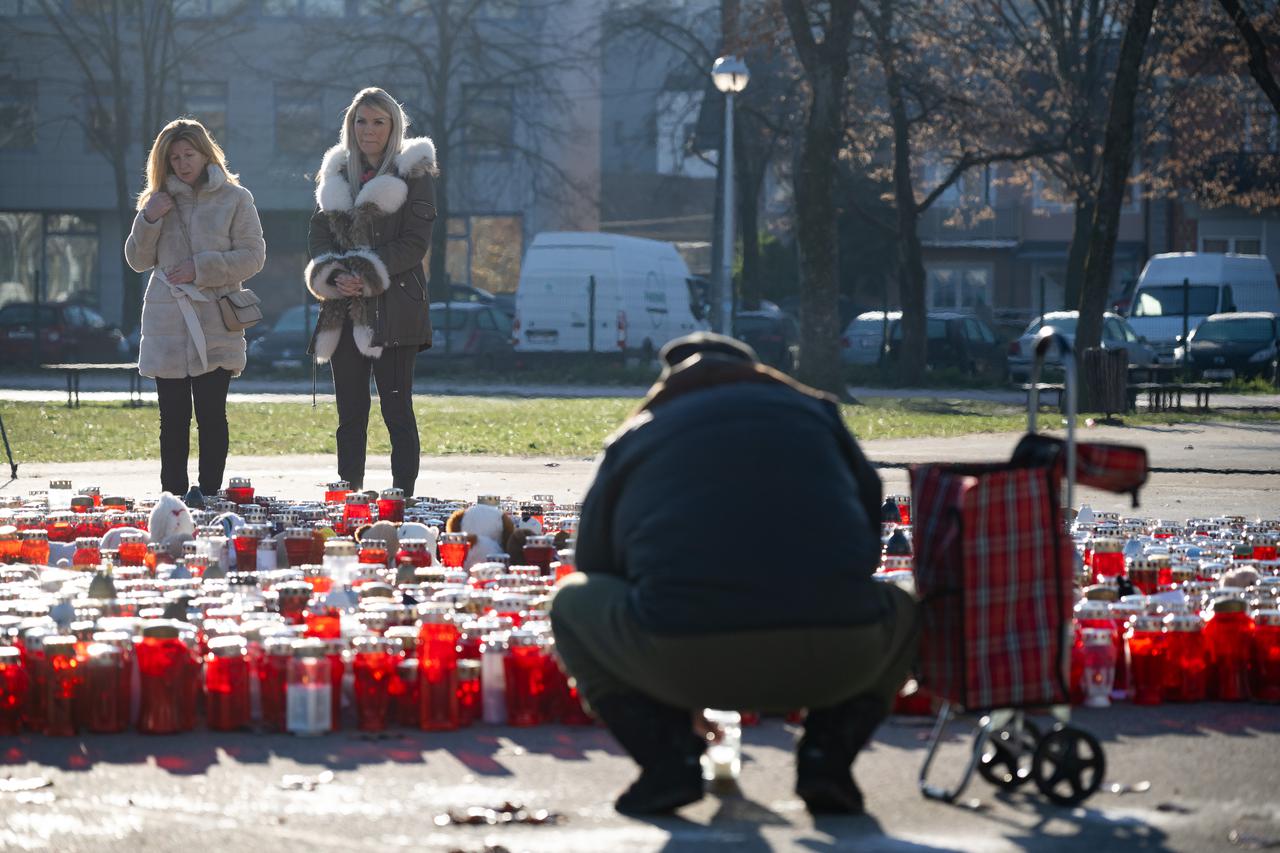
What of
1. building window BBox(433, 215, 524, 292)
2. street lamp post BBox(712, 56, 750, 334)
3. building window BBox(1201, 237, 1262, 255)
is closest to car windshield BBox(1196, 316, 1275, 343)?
street lamp post BBox(712, 56, 750, 334)

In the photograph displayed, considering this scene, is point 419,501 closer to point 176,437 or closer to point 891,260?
point 176,437

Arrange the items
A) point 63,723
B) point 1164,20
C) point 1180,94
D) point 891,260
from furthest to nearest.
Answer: point 891,260 < point 1180,94 < point 1164,20 < point 63,723

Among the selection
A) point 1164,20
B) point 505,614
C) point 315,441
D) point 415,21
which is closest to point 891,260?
point 415,21

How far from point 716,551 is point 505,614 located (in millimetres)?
2144

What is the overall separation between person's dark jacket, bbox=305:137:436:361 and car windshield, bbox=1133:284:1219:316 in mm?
31595

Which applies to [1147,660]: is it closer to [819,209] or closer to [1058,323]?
[819,209]

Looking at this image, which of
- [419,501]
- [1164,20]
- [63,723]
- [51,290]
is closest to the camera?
[63,723]

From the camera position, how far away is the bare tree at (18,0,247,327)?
159 ft

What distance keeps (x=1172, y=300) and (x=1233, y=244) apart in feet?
63.6

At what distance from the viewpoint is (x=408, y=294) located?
10.8 m

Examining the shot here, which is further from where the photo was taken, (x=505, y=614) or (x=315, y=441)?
(x=315, y=441)

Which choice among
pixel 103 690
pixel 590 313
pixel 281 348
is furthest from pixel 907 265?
pixel 103 690

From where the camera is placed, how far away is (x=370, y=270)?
1060 centimetres

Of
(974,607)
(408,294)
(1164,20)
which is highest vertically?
(1164,20)
